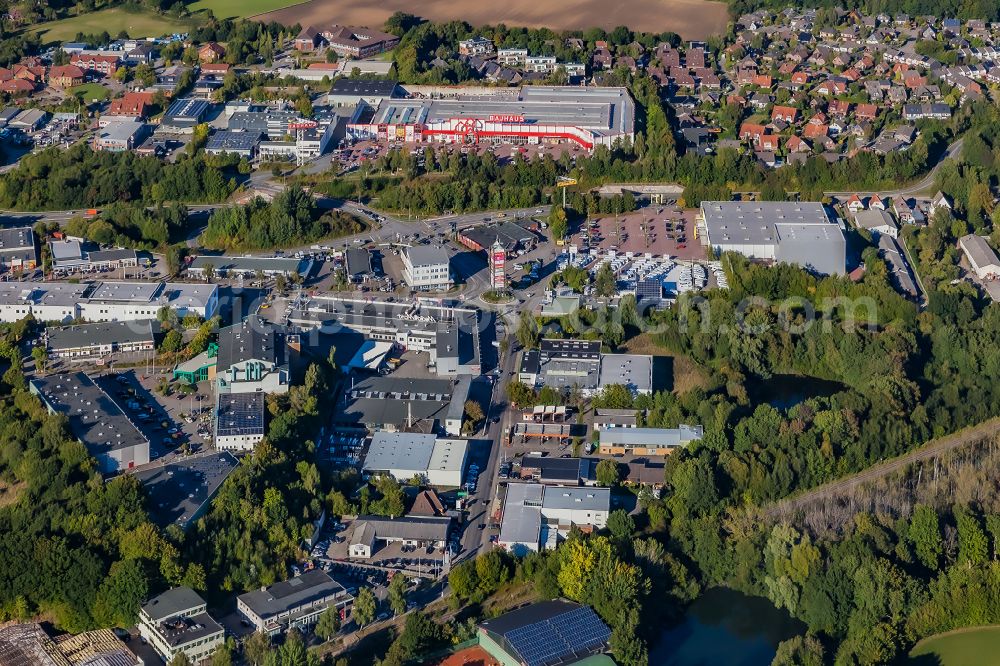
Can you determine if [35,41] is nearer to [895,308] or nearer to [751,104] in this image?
[751,104]

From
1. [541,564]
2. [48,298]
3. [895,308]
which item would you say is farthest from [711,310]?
[48,298]

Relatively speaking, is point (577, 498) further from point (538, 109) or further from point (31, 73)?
point (31, 73)

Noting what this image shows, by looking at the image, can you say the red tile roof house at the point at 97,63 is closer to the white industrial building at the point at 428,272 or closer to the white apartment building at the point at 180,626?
the white industrial building at the point at 428,272

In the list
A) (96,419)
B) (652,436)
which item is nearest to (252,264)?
(96,419)

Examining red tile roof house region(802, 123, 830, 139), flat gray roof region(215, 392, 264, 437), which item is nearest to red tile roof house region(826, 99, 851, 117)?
red tile roof house region(802, 123, 830, 139)

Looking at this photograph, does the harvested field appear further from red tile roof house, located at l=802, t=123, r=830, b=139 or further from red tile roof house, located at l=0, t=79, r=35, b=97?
red tile roof house, located at l=0, t=79, r=35, b=97

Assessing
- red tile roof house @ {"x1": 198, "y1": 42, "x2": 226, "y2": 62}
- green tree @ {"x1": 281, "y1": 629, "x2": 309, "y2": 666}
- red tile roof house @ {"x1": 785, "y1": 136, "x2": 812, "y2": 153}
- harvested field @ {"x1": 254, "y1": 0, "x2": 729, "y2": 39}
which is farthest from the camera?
harvested field @ {"x1": 254, "y1": 0, "x2": 729, "y2": 39}
